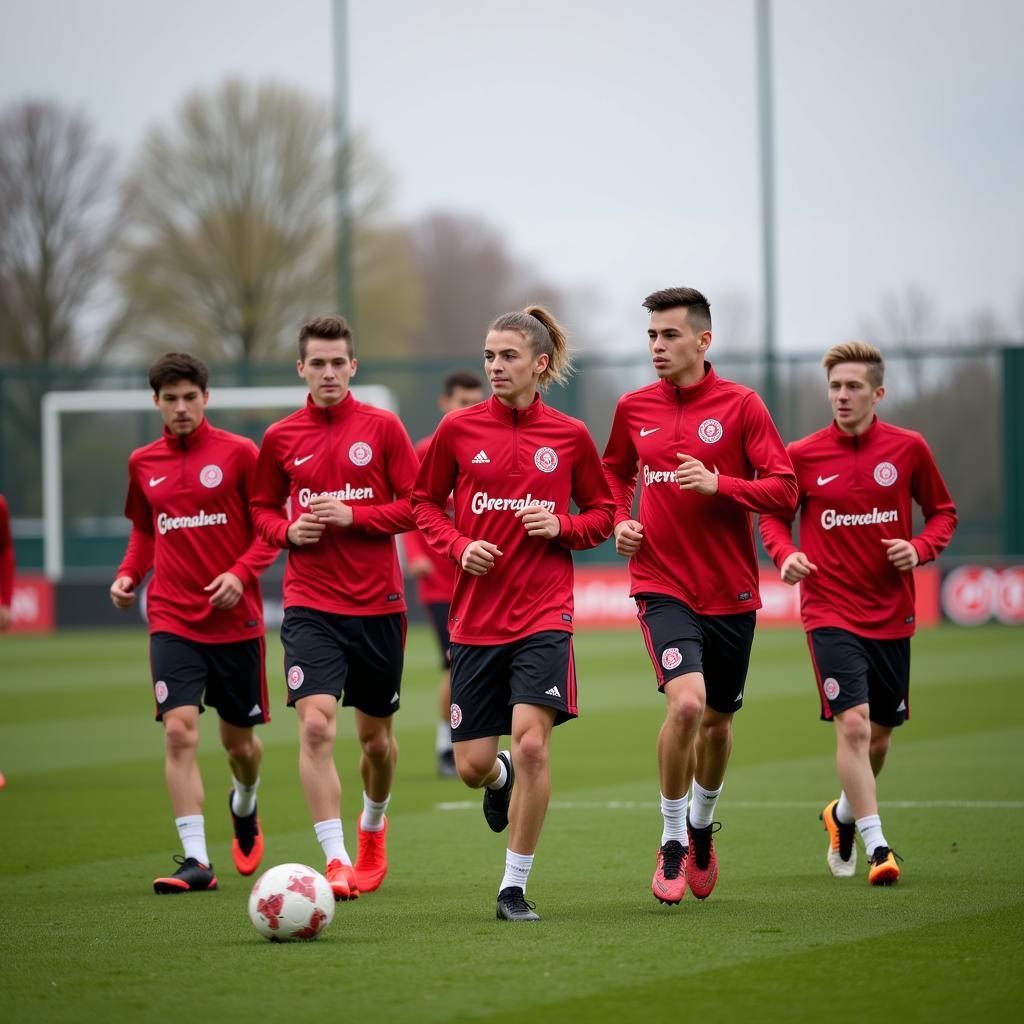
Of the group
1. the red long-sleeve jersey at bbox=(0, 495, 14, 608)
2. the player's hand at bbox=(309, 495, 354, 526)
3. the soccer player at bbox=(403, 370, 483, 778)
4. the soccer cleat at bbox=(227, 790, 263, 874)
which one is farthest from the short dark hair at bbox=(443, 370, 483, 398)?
the player's hand at bbox=(309, 495, 354, 526)

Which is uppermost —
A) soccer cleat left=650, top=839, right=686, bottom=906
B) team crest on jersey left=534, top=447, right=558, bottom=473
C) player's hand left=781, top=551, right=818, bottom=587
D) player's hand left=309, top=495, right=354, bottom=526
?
team crest on jersey left=534, top=447, right=558, bottom=473

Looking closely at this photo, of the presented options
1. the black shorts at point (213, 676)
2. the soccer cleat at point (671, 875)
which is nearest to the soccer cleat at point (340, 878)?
the black shorts at point (213, 676)

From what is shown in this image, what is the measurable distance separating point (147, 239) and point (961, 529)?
870 inches

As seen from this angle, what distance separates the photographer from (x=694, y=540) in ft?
23.2

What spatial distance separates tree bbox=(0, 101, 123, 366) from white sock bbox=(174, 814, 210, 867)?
32.9 meters

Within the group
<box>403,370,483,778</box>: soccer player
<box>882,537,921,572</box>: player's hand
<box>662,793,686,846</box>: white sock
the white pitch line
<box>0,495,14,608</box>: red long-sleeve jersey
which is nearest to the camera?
<box>662,793,686,846</box>: white sock

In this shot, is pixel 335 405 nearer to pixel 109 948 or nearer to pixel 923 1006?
pixel 109 948

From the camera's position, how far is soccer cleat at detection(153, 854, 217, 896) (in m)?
7.50

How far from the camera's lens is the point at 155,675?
7.82m

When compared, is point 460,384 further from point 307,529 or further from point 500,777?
point 500,777

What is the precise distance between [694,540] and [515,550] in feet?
2.57

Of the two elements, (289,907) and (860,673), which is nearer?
(289,907)

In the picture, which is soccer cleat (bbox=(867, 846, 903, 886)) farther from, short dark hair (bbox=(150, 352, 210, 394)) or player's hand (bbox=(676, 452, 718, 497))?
short dark hair (bbox=(150, 352, 210, 394))

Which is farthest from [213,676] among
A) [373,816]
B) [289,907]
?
[289,907]
